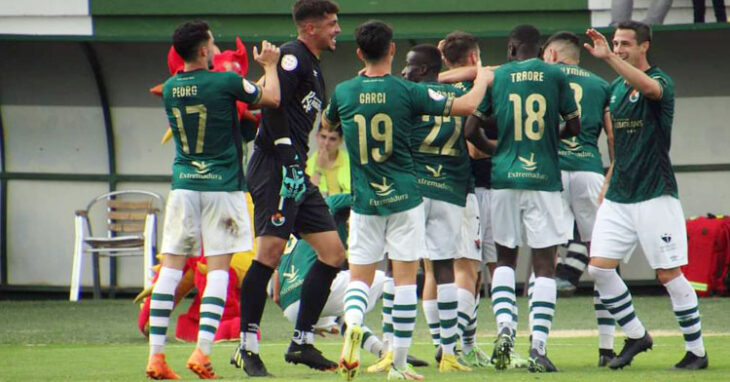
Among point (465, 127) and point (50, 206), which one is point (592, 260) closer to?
point (465, 127)

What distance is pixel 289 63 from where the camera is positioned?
8.16 m

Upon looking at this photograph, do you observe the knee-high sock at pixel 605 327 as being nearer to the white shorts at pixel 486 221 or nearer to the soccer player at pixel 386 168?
the white shorts at pixel 486 221

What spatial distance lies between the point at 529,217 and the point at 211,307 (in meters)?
2.12

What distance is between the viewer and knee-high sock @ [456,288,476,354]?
28.3 ft

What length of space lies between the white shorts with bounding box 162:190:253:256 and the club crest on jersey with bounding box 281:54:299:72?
0.92 meters

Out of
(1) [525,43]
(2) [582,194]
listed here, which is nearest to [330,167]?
(2) [582,194]

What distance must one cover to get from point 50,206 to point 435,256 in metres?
9.01

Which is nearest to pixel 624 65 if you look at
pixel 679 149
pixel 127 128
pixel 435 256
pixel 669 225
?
pixel 669 225

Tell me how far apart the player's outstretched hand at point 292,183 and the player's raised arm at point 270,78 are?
Answer: 1.42ft

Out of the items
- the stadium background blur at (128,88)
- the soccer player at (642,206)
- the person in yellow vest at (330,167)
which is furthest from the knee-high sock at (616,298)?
the stadium background blur at (128,88)

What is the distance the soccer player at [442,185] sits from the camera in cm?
823

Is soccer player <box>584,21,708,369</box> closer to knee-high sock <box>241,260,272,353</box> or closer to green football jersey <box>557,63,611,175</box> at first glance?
green football jersey <box>557,63,611,175</box>

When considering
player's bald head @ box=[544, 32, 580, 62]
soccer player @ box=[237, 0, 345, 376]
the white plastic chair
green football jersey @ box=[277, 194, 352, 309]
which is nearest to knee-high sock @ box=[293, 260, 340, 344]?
soccer player @ box=[237, 0, 345, 376]

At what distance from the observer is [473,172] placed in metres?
9.32
